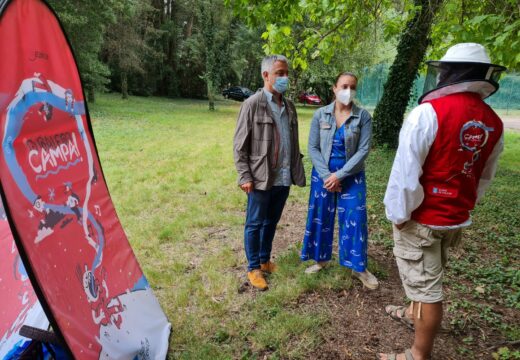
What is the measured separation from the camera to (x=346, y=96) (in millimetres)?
3027

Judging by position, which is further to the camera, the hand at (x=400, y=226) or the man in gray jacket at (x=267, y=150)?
the man in gray jacket at (x=267, y=150)

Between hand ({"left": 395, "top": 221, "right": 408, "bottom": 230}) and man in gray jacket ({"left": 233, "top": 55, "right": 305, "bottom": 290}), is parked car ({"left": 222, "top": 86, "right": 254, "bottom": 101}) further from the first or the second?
hand ({"left": 395, "top": 221, "right": 408, "bottom": 230})

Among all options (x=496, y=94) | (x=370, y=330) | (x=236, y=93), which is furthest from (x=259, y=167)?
(x=236, y=93)

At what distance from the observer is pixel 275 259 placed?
3.94m

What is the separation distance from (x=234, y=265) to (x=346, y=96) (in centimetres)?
192

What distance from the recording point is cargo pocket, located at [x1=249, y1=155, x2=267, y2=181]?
307cm

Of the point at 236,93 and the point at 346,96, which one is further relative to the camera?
the point at 236,93

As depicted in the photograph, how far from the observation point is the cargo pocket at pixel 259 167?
121 inches

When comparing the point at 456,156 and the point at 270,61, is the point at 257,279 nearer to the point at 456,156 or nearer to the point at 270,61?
the point at 270,61

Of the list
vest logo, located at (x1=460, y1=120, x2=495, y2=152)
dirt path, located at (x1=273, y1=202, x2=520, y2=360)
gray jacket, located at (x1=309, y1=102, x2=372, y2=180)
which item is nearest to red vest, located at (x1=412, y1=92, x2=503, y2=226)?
vest logo, located at (x1=460, y1=120, x2=495, y2=152)

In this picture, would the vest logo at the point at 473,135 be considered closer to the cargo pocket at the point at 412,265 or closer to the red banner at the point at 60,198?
the cargo pocket at the point at 412,265

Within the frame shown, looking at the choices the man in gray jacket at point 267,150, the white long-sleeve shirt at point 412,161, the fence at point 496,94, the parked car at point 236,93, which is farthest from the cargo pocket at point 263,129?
the parked car at point 236,93

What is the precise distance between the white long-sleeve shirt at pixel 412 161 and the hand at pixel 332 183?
0.87m

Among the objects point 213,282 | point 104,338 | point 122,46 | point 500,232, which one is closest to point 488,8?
point 500,232
